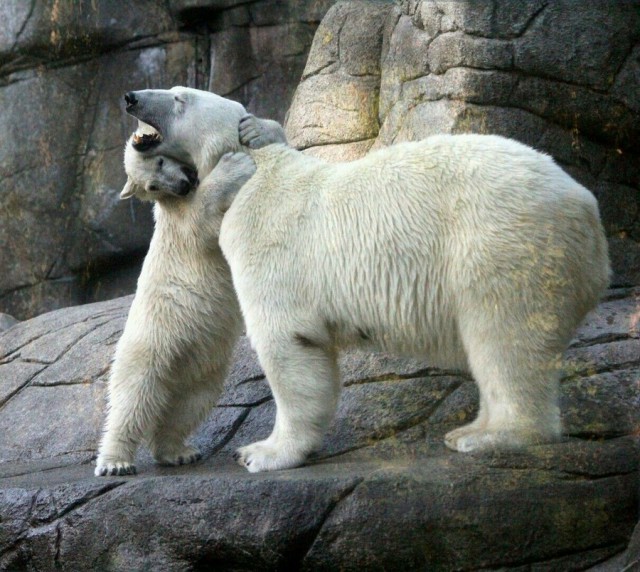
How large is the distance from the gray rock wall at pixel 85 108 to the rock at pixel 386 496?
4756 mm

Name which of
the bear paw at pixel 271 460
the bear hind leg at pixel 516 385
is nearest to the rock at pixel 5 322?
the bear paw at pixel 271 460

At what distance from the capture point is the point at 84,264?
996 centimetres

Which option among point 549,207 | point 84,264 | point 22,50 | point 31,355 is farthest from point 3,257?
point 549,207

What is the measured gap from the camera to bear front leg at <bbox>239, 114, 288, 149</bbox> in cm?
484

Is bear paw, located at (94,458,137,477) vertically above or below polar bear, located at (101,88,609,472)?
below

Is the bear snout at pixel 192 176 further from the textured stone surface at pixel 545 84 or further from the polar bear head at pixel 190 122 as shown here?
the textured stone surface at pixel 545 84

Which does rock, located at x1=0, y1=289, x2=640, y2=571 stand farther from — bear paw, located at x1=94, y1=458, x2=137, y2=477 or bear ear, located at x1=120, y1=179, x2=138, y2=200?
bear ear, located at x1=120, y1=179, x2=138, y2=200

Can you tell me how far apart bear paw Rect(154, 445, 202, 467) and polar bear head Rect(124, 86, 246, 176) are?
136 cm

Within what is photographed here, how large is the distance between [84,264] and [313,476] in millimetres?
6452

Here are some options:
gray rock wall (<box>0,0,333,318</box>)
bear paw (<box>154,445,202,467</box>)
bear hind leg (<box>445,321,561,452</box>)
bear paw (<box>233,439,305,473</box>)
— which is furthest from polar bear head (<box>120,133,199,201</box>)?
gray rock wall (<box>0,0,333,318</box>)

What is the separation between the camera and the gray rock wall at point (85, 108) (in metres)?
9.46

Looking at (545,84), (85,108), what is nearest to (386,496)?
(545,84)

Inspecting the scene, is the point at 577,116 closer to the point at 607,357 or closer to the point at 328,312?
the point at 607,357

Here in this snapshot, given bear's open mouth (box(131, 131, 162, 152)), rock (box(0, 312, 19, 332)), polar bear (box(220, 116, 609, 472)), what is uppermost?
bear's open mouth (box(131, 131, 162, 152))
